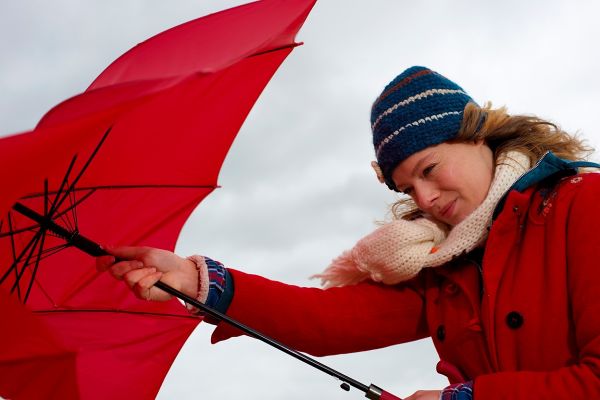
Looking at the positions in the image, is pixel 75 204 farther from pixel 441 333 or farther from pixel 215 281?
pixel 441 333

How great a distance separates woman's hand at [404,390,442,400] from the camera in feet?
6.68

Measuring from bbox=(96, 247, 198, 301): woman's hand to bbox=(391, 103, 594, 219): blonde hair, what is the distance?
1.00 meters

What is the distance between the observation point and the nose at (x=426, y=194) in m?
2.31

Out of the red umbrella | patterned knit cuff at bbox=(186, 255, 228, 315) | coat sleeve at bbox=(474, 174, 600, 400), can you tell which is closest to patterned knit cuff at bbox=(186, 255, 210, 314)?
patterned knit cuff at bbox=(186, 255, 228, 315)

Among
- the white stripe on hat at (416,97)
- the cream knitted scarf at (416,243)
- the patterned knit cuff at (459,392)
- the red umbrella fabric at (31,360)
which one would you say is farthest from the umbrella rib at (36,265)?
the patterned knit cuff at (459,392)

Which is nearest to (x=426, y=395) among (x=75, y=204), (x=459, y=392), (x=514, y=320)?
(x=459, y=392)

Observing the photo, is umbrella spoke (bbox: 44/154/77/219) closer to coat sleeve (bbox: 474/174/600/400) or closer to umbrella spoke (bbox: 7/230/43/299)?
umbrella spoke (bbox: 7/230/43/299)

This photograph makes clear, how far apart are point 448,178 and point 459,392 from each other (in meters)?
0.67

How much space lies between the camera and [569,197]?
2121 mm

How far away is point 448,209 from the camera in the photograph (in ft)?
7.70

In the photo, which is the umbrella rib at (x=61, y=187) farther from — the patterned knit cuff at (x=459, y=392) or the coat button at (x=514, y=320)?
the coat button at (x=514, y=320)

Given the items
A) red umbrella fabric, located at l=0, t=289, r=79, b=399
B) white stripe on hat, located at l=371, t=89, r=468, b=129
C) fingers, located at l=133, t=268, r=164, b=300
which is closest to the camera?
red umbrella fabric, located at l=0, t=289, r=79, b=399

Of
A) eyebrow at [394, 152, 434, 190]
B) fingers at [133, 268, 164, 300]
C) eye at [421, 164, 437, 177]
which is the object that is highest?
eyebrow at [394, 152, 434, 190]

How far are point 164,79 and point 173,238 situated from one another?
1172 millimetres
